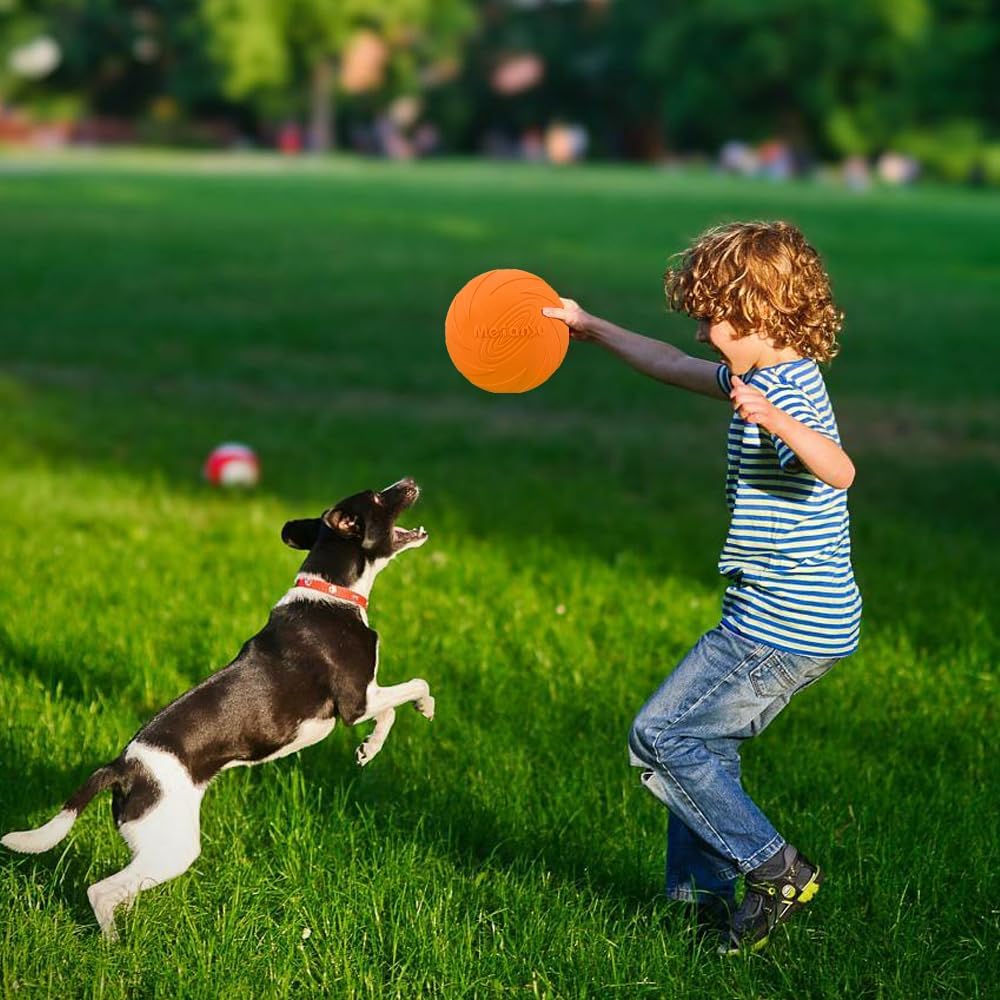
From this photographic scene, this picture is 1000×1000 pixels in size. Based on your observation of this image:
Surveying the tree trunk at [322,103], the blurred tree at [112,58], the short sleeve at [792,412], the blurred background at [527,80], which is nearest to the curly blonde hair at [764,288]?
the short sleeve at [792,412]

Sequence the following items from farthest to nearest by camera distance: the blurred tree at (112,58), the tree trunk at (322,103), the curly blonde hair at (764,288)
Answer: the tree trunk at (322,103), the blurred tree at (112,58), the curly blonde hair at (764,288)

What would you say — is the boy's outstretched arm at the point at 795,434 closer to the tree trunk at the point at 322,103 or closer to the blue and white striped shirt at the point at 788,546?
the blue and white striped shirt at the point at 788,546

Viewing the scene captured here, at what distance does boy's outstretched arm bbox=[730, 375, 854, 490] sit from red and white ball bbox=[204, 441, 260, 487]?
19.3 ft

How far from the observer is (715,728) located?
3.77 meters

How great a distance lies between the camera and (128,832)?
11.6 feet

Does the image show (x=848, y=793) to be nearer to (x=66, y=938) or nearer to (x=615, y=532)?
(x=66, y=938)

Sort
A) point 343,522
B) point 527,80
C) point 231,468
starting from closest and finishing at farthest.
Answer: point 343,522 < point 231,468 < point 527,80

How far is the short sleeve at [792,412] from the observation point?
3.49 m

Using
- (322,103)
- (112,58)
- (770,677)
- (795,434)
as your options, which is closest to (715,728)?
(770,677)

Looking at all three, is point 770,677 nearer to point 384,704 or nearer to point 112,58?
point 384,704

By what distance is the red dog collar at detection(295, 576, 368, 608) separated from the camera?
13.0ft

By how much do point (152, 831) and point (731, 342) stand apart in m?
1.79

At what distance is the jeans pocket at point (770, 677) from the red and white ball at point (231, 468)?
224 inches

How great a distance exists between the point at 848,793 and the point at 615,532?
3.51 meters
